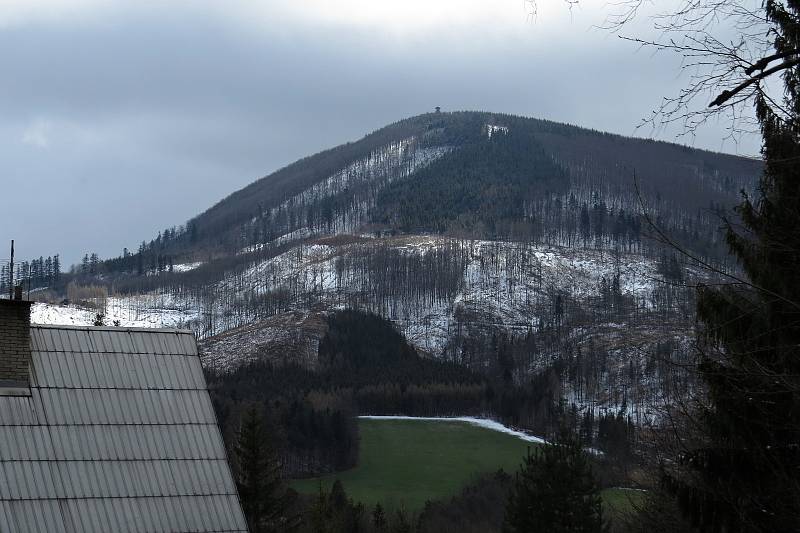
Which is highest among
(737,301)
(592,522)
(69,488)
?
(737,301)

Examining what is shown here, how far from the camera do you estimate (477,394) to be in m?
169

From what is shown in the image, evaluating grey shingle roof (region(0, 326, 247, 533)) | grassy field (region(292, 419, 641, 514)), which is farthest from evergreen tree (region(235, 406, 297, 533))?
grassy field (region(292, 419, 641, 514))

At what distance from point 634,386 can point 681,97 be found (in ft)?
576

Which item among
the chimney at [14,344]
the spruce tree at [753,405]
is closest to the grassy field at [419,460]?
the chimney at [14,344]

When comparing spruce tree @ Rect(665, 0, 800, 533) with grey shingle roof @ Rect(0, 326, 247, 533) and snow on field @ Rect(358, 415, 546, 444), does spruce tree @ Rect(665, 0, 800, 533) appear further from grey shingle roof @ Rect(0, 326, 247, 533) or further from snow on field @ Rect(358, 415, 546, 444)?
snow on field @ Rect(358, 415, 546, 444)

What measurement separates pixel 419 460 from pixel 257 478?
8458 cm

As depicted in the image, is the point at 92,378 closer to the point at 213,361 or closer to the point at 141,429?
the point at 141,429

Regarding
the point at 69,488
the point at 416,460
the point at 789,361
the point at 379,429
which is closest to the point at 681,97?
the point at 789,361

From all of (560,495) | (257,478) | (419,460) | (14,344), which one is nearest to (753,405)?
(14,344)

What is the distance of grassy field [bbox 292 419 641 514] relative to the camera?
351 feet

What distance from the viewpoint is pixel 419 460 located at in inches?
4963

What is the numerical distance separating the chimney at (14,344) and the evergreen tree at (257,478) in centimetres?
2703

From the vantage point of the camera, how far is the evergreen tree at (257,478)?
140ft

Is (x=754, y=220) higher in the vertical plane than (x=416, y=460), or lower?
higher
